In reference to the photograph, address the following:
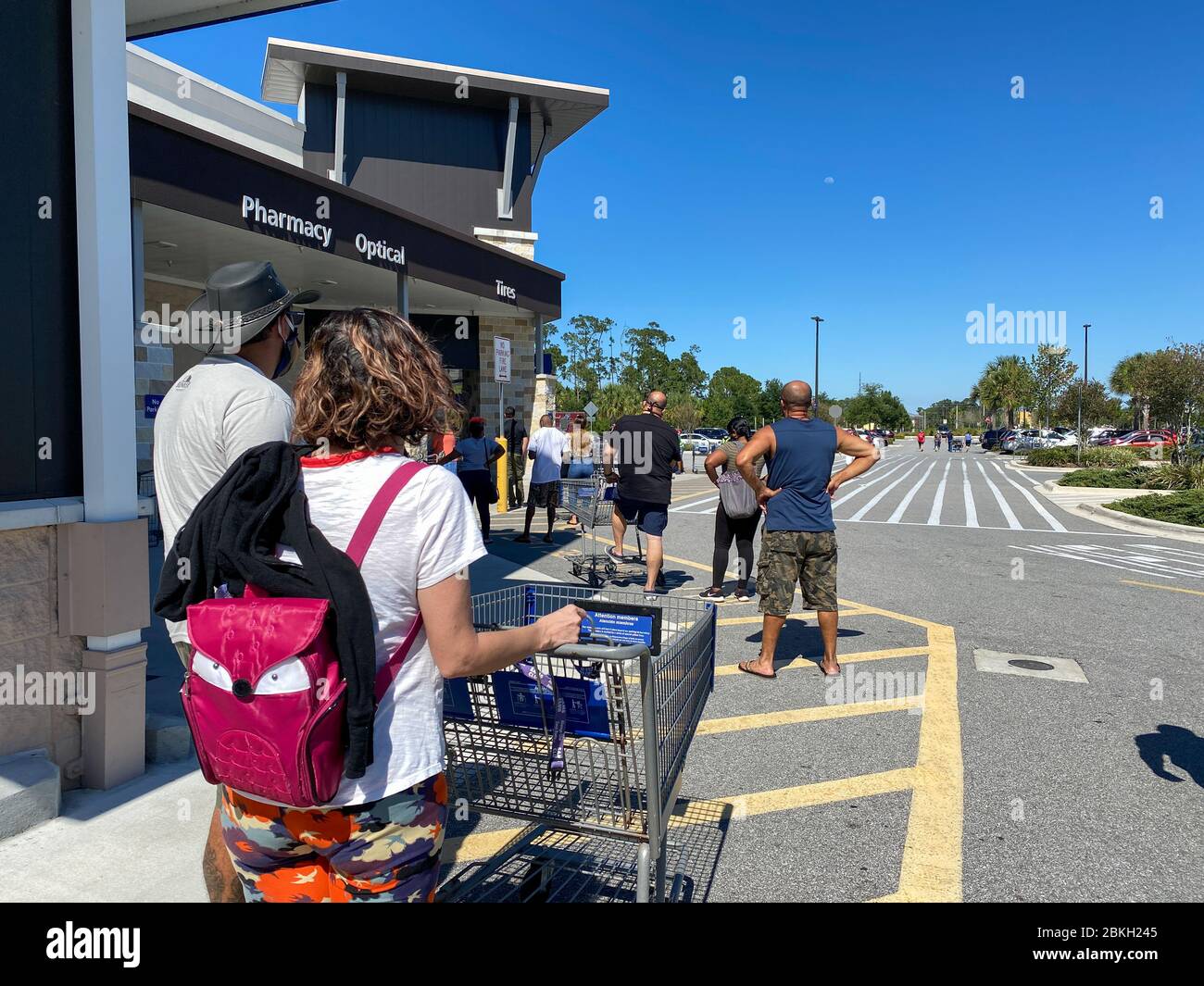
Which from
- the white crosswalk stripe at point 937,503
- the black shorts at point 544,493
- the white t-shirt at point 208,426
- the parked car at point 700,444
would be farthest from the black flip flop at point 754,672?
the parked car at point 700,444

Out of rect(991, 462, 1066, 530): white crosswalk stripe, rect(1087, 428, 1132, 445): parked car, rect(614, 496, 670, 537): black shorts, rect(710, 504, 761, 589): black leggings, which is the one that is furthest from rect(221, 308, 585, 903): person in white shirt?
rect(1087, 428, 1132, 445): parked car

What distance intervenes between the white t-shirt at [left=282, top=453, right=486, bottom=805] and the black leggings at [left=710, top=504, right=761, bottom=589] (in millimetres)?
6806

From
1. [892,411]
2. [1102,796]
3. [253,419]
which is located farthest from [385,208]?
[892,411]

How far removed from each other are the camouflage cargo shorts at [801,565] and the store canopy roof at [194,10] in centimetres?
470

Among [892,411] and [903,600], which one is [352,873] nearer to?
[903,600]

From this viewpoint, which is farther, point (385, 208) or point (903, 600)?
point (385, 208)

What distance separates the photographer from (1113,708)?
5297mm

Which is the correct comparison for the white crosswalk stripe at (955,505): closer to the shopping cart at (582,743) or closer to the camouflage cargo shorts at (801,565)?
the camouflage cargo shorts at (801,565)

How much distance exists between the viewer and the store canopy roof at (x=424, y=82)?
1878cm

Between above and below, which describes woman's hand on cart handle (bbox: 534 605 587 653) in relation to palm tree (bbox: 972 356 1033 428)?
below

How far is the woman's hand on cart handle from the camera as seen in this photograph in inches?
76.2

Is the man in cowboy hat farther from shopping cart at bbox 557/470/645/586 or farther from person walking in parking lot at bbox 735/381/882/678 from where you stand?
shopping cart at bbox 557/470/645/586

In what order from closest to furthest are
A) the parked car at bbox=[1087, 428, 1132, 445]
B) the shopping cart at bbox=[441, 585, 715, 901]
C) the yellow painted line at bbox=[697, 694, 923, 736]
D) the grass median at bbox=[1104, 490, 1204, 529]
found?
the shopping cart at bbox=[441, 585, 715, 901] → the yellow painted line at bbox=[697, 694, 923, 736] → the grass median at bbox=[1104, 490, 1204, 529] → the parked car at bbox=[1087, 428, 1132, 445]
